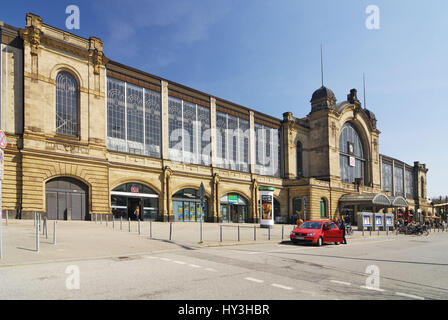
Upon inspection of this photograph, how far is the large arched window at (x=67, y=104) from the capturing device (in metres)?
29.7

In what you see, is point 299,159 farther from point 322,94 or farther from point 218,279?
point 218,279

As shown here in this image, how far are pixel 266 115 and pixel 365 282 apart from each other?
4330cm

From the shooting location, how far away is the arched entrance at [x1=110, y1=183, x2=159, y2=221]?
108 feet

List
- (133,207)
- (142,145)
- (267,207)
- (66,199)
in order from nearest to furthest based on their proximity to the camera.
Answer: (66,199) → (267,207) → (133,207) → (142,145)

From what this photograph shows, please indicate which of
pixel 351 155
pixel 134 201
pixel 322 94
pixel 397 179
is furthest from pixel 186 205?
pixel 397 179

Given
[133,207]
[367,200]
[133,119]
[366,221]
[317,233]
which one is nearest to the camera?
[317,233]

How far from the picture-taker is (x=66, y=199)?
28797 mm

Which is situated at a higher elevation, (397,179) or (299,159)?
(299,159)

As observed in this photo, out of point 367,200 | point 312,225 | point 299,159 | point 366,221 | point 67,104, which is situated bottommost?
point 366,221

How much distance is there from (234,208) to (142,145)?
50.2 feet

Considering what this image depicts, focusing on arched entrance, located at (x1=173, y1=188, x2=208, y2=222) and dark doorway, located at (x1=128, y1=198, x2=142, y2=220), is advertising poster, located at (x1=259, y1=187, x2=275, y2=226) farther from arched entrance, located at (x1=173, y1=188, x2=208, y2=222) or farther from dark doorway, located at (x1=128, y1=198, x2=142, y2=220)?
dark doorway, located at (x1=128, y1=198, x2=142, y2=220)

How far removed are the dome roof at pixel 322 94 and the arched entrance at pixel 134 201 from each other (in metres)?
32.6

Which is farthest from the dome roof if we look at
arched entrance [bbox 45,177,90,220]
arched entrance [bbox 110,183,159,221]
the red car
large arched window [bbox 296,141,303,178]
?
arched entrance [bbox 45,177,90,220]

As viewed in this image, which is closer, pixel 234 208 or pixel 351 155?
pixel 234 208
